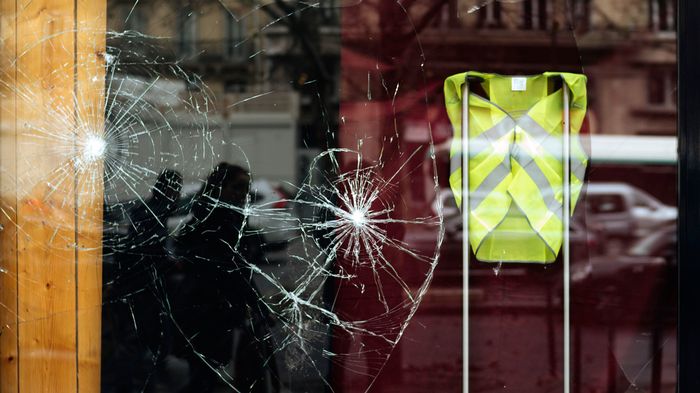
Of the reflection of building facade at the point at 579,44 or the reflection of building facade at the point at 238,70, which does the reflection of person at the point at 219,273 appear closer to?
the reflection of building facade at the point at 238,70

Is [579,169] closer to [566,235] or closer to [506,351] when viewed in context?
[566,235]

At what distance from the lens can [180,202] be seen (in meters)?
3.12

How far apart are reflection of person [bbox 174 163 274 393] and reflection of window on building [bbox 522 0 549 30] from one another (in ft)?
5.06

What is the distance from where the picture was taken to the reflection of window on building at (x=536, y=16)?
10.4 feet

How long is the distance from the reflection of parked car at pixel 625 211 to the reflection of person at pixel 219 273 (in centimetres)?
164

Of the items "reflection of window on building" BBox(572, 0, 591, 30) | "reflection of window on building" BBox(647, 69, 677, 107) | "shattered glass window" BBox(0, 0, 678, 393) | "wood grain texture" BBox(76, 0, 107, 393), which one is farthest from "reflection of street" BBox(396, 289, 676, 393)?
"wood grain texture" BBox(76, 0, 107, 393)

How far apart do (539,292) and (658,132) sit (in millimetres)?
970

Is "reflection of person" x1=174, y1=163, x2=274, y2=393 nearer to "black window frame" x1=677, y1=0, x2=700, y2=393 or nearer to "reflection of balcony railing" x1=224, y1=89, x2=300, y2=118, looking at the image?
"reflection of balcony railing" x1=224, y1=89, x2=300, y2=118

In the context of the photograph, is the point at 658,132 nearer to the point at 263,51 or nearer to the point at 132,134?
the point at 263,51

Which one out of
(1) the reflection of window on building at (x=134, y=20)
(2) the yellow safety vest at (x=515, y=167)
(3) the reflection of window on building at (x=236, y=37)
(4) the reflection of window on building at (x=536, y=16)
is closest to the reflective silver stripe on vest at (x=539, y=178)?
(2) the yellow safety vest at (x=515, y=167)

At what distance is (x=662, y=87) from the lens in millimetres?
3195

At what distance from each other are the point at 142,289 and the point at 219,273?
1.24 ft

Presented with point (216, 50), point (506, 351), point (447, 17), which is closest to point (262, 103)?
point (216, 50)

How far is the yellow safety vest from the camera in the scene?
3.10 m
